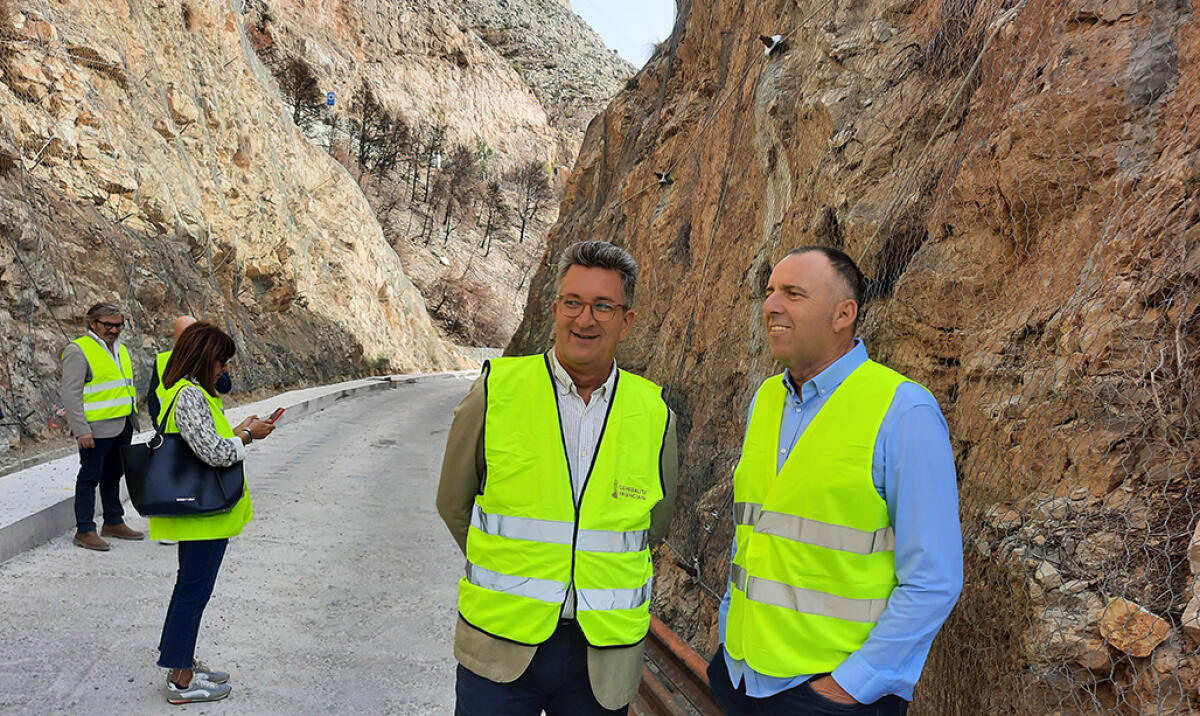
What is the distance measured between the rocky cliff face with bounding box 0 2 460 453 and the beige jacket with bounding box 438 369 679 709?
30.5 ft

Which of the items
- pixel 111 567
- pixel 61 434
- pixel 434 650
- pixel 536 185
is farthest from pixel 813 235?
A: pixel 536 185

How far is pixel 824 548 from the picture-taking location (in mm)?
1938

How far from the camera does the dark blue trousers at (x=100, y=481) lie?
582 cm

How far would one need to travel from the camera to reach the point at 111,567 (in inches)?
213

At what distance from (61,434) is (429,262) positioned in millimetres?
39981

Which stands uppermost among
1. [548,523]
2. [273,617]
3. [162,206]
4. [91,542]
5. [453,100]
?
[453,100]

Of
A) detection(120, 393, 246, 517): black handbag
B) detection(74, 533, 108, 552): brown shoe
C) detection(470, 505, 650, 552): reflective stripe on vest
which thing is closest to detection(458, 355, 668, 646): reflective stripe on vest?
detection(470, 505, 650, 552): reflective stripe on vest

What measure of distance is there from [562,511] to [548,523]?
53 millimetres

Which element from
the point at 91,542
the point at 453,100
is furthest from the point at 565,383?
the point at 453,100

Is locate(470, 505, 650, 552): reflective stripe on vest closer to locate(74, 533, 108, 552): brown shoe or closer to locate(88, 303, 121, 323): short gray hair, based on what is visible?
locate(74, 533, 108, 552): brown shoe

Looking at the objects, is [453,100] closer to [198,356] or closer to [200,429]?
[198,356]

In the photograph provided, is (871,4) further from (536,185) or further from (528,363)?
(536,185)

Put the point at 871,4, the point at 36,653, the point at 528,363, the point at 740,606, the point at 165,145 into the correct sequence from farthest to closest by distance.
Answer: the point at 165,145
the point at 871,4
the point at 36,653
the point at 528,363
the point at 740,606

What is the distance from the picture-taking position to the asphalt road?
3.77m
